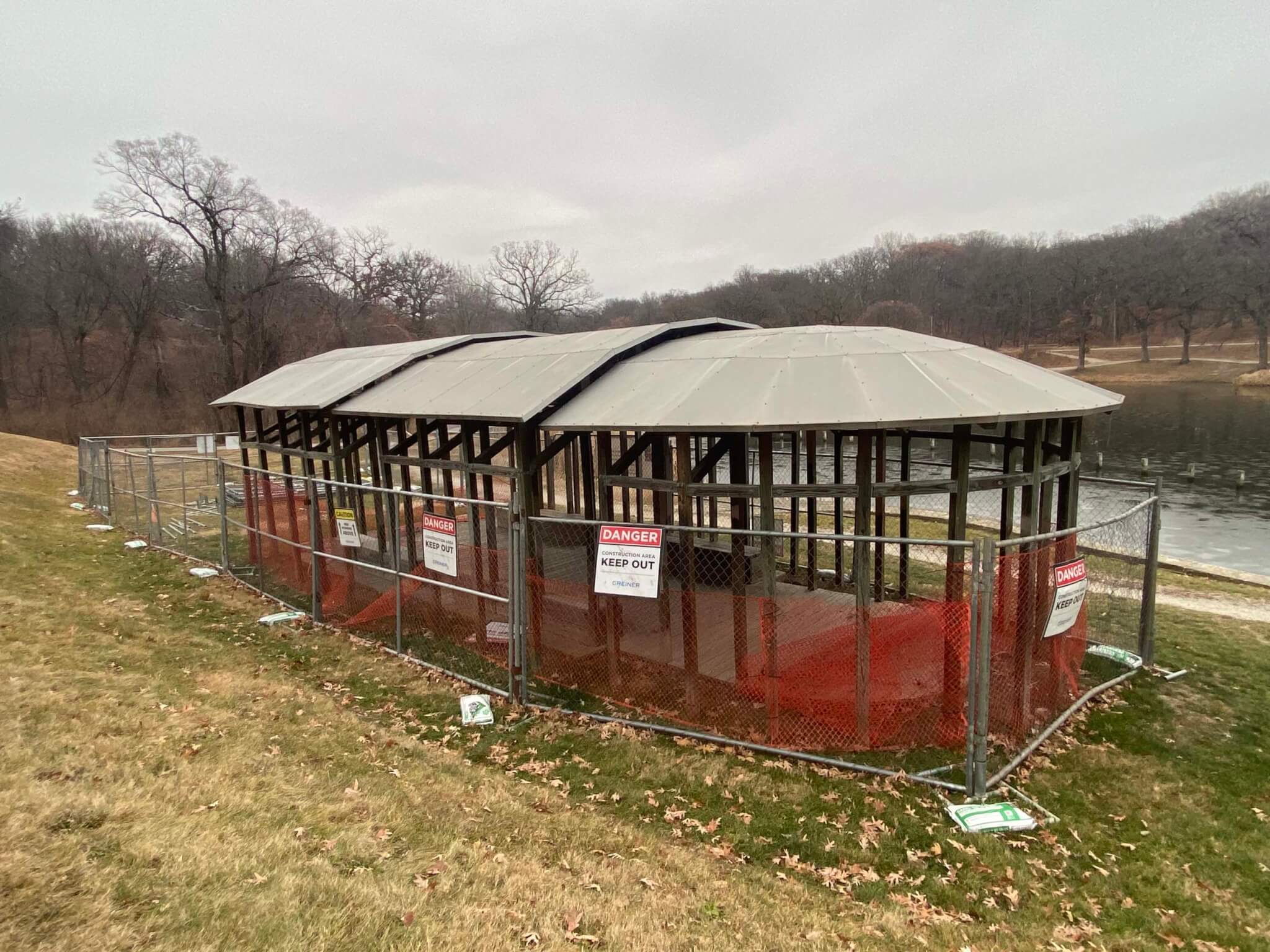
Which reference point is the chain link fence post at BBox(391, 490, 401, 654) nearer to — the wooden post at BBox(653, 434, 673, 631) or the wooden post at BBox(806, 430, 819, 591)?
the wooden post at BBox(653, 434, 673, 631)

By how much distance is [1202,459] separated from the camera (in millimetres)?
33531

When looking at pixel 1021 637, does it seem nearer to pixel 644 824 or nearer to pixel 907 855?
pixel 907 855

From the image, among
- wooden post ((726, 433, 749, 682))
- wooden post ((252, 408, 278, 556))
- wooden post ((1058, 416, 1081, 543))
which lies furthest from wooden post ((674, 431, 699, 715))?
wooden post ((252, 408, 278, 556))

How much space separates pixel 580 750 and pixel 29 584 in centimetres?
918

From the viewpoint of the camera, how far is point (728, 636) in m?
8.64

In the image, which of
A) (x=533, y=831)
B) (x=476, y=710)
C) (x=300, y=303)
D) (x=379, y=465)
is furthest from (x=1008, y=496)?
(x=300, y=303)

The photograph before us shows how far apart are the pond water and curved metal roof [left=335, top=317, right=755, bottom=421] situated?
15.6 meters

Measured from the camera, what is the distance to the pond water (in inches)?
766

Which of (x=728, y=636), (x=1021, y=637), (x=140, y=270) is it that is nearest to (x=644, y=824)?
(x=728, y=636)

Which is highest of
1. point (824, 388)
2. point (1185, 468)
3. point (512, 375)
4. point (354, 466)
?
point (512, 375)

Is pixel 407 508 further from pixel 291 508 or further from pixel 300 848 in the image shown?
pixel 300 848

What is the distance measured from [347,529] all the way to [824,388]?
6501 mm

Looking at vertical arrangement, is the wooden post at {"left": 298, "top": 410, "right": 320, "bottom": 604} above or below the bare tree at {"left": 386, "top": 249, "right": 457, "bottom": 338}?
below

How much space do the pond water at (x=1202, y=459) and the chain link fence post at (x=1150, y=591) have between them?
1105cm
